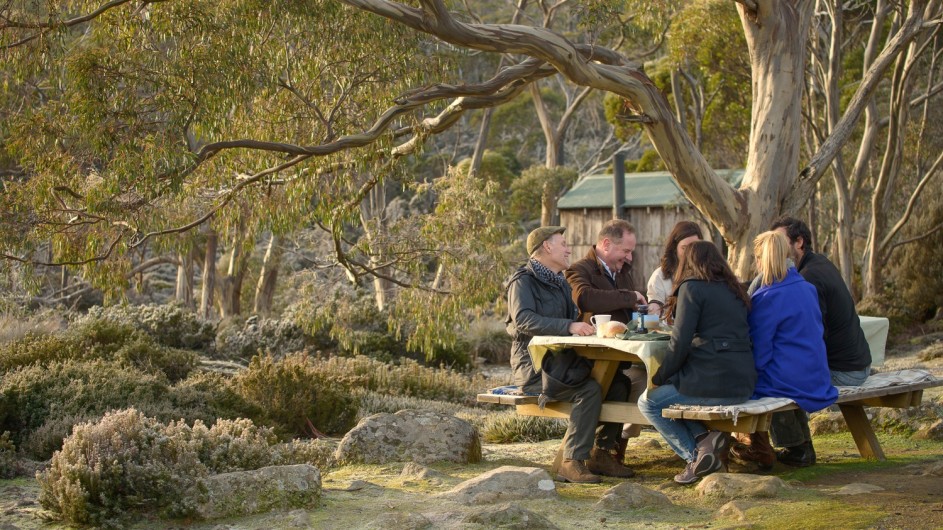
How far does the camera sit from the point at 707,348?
582cm

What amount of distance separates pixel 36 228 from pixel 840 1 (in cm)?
1258

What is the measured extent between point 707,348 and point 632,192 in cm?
1577

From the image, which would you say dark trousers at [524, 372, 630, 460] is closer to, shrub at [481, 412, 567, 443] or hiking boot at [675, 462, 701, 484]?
hiking boot at [675, 462, 701, 484]

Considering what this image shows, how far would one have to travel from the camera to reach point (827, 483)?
589cm

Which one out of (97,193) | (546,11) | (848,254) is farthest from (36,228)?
(546,11)

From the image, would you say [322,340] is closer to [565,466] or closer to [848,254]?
[848,254]

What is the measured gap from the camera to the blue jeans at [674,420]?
19.2ft

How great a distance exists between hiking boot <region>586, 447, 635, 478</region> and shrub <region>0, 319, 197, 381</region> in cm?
530

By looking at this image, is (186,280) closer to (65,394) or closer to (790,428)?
(65,394)

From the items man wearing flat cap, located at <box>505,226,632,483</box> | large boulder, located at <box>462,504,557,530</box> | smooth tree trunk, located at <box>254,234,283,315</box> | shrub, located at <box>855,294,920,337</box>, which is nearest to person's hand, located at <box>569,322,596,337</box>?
man wearing flat cap, located at <box>505,226,632,483</box>

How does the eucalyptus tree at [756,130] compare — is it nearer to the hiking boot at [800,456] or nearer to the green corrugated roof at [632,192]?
the hiking boot at [800,456]

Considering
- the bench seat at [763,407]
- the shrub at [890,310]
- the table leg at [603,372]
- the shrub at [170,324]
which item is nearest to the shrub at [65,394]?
the bench seat at [763,407]

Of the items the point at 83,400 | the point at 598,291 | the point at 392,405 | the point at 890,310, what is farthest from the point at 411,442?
the point at 890,310

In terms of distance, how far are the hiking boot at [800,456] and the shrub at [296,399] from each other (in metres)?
3.87
